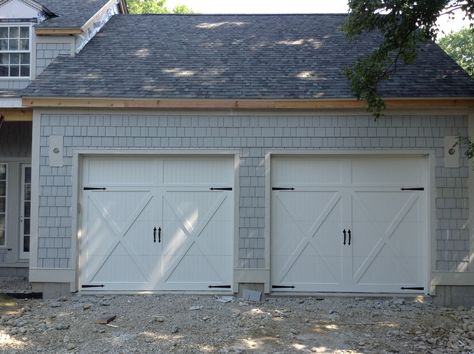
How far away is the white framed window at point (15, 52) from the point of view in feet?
34.1

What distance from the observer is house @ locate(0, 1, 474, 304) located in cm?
849

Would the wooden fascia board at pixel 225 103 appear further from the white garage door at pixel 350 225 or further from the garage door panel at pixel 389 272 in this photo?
the garage door panel at pixel 389 272

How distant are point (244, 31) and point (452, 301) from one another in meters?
6.94

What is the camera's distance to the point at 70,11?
36.8 ft

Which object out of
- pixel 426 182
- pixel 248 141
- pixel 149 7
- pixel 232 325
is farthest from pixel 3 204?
pixel 149 7

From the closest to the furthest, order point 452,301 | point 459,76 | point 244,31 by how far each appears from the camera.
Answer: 1. point 452,301
2. point 459,76
3. point 244,31

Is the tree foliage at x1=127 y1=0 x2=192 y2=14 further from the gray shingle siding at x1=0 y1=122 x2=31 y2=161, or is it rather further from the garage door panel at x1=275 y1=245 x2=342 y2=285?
the garage door panel at x1=275 y1=245 x2=342 y2=285

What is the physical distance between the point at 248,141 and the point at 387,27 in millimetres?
2817

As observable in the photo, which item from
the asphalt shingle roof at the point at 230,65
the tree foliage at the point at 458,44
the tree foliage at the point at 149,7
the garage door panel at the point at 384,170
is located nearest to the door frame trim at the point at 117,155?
the asphalt shingle roof at the point at 230,65

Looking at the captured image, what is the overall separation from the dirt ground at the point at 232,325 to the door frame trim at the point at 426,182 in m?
0.63

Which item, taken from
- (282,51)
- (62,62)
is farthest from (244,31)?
(62,62)

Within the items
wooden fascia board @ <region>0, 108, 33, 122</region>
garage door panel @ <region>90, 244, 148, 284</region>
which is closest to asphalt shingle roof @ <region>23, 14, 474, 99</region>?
wooden fascia board @ <region>0, 108, 33, 122</region>

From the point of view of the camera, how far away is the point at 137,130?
341 inches

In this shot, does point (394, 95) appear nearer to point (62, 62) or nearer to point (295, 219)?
point (295, 219)
